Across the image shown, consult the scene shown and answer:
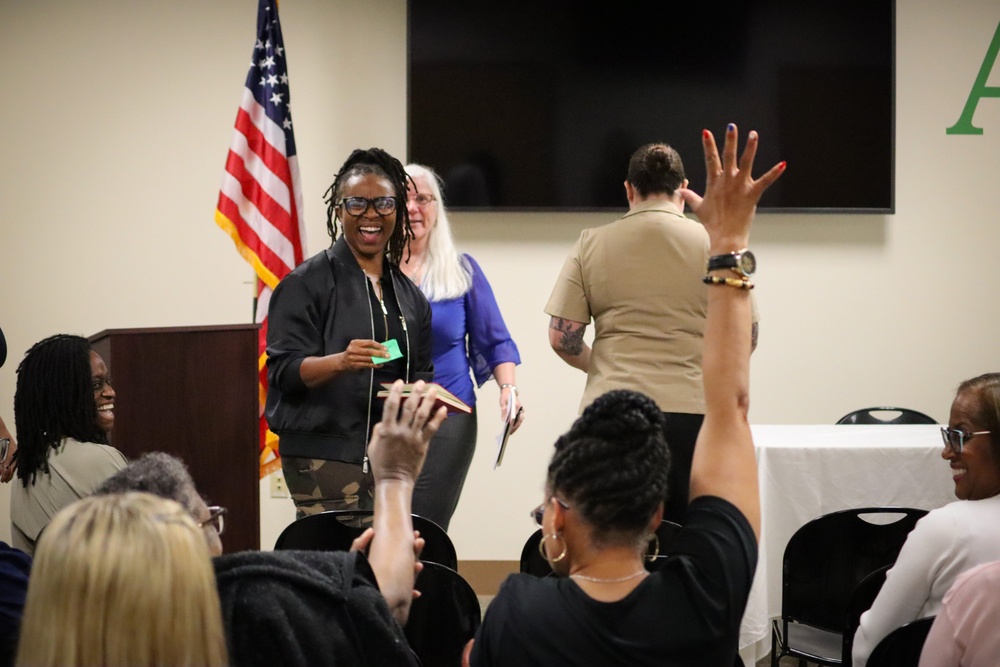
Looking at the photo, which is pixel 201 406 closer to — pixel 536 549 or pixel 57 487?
pixel 57 487

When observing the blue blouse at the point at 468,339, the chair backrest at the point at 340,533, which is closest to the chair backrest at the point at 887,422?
the blue blouse at the point at 468,339

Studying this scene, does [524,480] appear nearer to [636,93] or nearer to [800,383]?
[800,383]

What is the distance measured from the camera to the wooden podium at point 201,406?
3.58 m

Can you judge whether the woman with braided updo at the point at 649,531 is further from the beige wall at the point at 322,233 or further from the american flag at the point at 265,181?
the beige wall at the point at 322,233

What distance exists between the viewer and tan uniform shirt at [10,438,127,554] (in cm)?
308

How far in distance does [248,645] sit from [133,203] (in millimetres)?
4737

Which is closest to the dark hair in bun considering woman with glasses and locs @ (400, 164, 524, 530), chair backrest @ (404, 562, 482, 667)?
woman with glasses and locs @ (400, 164, 524, 530)

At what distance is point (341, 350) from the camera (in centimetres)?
325

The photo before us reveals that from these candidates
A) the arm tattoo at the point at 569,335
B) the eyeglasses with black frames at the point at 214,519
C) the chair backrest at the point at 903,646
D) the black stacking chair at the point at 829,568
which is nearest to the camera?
the eyeglasses with black frames at the point at 214,519

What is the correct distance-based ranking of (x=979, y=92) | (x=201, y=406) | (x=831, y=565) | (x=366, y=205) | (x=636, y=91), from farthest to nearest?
1. (x=979, y=92)
2. (x=636, y=91)
3. (x=201, y=406)
4. (x=366, y=205)
5. (x=831, y=565)

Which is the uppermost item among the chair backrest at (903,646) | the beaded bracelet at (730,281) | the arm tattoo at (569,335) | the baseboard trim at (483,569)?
the beaded bracelet at (730,281)

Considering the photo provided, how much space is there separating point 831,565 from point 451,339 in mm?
1601

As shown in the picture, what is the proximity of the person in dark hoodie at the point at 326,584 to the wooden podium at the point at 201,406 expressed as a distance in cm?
181

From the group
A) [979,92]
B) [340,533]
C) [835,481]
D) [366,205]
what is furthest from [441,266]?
[979,92]
